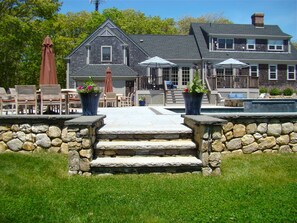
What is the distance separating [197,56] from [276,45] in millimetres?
9130

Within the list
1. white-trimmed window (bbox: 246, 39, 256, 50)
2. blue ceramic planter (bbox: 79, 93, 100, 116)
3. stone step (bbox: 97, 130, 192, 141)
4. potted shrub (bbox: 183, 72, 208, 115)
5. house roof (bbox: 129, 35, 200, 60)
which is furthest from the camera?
white-trimmed window (bbox: 246, 39, 256, 50)

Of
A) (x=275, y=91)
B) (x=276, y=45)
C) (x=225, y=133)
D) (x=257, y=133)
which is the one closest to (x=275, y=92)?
(x=275, y=91)

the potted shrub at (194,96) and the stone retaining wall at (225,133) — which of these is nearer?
the stone retaining wall at (225,133)

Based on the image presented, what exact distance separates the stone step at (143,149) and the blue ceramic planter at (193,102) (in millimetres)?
2095

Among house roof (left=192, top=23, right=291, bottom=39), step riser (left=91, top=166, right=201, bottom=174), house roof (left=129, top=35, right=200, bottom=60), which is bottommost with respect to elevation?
step riser (left=91, top=166, right=201, bottom=174)

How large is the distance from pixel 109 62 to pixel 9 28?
844cm

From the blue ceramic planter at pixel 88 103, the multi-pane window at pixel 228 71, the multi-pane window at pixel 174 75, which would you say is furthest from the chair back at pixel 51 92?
the multi-pane window at pixel 228 71

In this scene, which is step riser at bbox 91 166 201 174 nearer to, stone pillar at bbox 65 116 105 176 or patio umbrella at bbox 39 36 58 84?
stone pillar at bbox 65 116 105 176

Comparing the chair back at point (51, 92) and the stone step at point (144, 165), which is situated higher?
the chair back at point (51, 92)

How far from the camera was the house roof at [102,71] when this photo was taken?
92.8 ft

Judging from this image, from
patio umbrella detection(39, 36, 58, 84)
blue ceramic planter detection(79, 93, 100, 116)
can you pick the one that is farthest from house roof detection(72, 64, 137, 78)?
blue ceramic planter detection(79, 93, 100, 116)

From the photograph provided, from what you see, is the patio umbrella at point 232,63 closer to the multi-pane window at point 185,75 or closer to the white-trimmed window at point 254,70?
the multi-pane window at point 185,75

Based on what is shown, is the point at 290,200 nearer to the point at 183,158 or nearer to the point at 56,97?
the point at 183,158

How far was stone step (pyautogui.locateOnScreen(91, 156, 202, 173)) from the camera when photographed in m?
5.34
